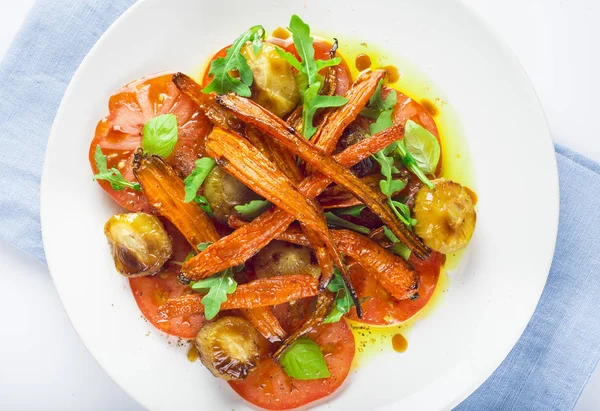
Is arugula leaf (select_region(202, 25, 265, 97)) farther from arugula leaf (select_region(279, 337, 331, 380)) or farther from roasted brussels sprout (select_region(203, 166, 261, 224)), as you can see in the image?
arugula leaf (select_region(279, 337, 331, 380))

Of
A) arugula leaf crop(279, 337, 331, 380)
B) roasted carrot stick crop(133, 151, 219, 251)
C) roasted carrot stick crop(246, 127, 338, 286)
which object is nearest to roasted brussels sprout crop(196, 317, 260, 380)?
arugula leaf crop(279, 337, 331, 380)

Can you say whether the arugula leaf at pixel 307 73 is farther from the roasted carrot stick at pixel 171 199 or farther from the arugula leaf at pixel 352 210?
the roasted carrot stick at pixel 171 199

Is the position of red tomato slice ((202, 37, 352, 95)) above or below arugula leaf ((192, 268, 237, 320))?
above

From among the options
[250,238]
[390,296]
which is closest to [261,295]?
[250,238]

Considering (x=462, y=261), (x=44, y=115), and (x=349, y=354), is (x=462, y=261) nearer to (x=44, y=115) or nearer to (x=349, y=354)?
(x=349, y=354)

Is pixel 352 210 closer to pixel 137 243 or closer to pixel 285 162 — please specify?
pixel 285 162

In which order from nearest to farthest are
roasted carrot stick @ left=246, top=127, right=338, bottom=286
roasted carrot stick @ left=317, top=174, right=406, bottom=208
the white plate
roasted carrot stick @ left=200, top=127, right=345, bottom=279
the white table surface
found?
roasted carrot stick @ left=200, top=127, right=345, bottom=279 < roasted carrot stick @ left=246, top=127, right=338, bottom=286 < roasted carrot stick @ left=317, top=174, right=406, bottom=208 < the white plate < the white table surface
